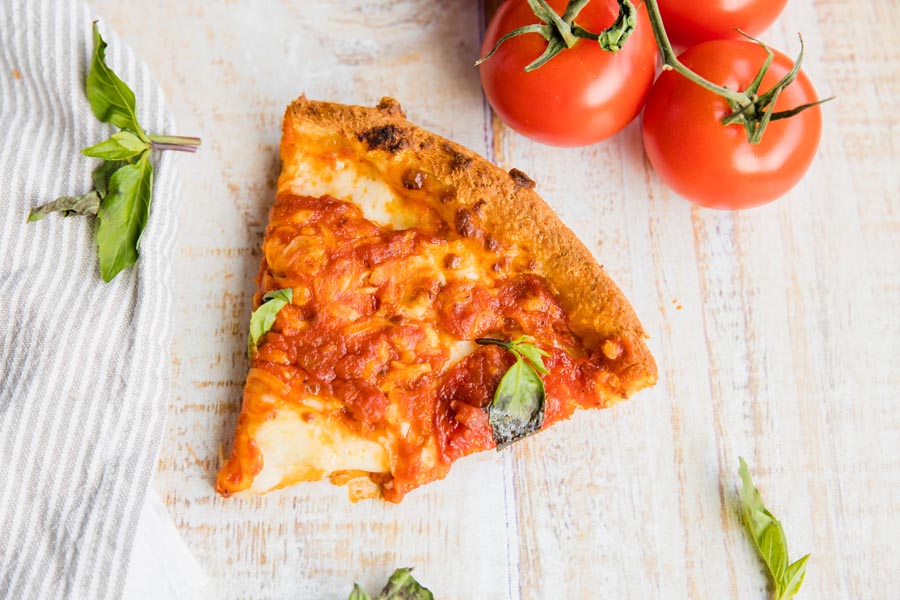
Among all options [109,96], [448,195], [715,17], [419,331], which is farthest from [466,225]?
[109,96]

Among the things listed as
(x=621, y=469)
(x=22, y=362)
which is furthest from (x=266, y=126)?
(x=621, y=469)

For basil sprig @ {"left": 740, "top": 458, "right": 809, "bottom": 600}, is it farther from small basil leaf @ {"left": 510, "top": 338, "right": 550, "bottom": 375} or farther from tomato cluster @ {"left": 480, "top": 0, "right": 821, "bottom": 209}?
tomato cluster @ {"left": 480, "top": 0, "right": 821, "bottom": 209}

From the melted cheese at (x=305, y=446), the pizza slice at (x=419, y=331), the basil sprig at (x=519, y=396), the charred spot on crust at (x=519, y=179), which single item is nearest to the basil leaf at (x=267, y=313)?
the pizza slice at (x=419, y=331)

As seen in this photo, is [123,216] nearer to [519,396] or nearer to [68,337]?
[68,337]

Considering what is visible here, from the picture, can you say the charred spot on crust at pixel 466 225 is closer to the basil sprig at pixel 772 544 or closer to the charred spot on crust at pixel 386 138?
the charred spot on crust at pixel 386 138

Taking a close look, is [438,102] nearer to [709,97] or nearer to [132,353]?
[709,97]

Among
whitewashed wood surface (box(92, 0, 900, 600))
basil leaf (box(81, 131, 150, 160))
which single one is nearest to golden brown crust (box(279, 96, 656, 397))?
whitewashed wood surface (box(92, 0, 900, 600))
